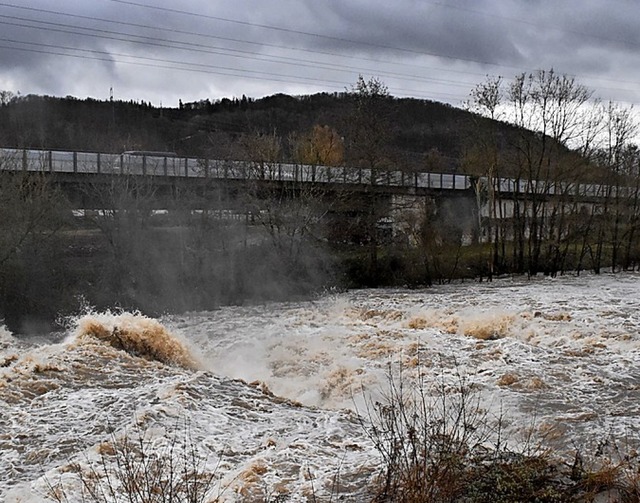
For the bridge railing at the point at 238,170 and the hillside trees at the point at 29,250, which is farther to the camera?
the bridge railing at the point at 238,170

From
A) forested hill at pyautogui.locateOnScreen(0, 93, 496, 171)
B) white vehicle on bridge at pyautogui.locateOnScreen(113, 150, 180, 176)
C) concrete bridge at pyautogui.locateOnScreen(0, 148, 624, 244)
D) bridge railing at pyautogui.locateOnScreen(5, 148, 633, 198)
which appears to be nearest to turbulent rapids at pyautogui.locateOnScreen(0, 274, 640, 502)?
concrete bridge at pyautogui.locateOnScreen(0, 148, 624, 244)

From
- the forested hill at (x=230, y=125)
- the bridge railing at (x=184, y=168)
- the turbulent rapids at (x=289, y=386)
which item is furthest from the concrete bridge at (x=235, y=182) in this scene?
the turbulent rapids at (x=289, y=386)

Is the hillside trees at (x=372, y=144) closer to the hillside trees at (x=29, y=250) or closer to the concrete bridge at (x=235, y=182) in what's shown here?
the concrete bridge at (x=235, y=182)

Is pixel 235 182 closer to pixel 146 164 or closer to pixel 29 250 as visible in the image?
pixel 146 164

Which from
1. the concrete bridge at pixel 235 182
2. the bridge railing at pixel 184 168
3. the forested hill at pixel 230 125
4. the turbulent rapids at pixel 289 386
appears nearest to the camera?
the turbulent rapids at pixel 289 386

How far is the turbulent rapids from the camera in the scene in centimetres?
917

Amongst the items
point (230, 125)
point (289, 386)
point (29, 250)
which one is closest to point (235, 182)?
point (29, 250)

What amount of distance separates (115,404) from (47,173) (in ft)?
57.6

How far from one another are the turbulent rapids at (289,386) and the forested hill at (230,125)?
13997 millimetres

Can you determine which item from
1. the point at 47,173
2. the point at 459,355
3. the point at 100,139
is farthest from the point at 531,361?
the point at 100,139

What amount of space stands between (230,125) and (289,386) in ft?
145

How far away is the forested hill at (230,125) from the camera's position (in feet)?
117

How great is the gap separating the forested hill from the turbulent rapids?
45.9 ft

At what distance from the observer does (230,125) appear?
5631 cm
